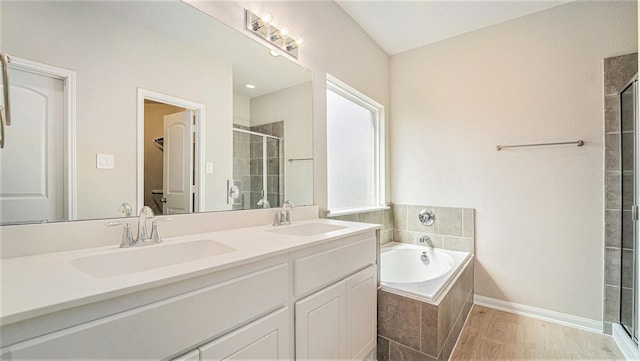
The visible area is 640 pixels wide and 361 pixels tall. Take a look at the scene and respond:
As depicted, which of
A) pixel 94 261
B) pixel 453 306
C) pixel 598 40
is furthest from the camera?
pixel 598 40

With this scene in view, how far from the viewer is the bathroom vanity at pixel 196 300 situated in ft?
1.88

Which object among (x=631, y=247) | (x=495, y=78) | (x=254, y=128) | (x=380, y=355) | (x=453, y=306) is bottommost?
(x=380, y=355)

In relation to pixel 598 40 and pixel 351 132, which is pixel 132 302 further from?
pixel 598 40

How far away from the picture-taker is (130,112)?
1.11 metres

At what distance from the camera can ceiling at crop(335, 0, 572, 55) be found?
222 centimetres

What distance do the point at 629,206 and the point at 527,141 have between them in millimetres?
781

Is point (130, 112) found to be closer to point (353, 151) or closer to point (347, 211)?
point (347, 211)

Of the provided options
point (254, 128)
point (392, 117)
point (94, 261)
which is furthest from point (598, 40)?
point (94, 261)

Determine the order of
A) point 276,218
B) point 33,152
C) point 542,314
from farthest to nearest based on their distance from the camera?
point 542,314 < point 276,218 < point 33,152

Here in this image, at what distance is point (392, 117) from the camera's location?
10.1 ft

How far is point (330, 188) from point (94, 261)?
5.68 ft

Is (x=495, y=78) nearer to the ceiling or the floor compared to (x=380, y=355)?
nearer to the ceiling

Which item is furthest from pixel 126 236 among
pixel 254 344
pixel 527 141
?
pixel 527 141

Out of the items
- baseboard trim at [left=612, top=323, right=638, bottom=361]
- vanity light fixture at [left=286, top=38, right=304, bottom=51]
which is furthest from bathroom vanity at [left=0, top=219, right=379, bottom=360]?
baseboard trim at [left=612, top=323, right=638, bottom=361]
